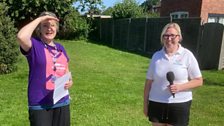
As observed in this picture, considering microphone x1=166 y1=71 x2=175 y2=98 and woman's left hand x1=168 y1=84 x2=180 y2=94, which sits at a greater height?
microphone x1=166 y1=71 x2=175 y2=98

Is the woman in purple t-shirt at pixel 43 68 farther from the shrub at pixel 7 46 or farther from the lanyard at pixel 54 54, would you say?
the shrub at pixel 7 46

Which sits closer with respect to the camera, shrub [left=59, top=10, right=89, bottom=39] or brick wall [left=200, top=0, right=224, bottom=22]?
brick wall [left=200, top=0, right=224, bottom=22]

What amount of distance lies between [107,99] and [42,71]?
5274 millimetres

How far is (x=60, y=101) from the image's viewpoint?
14.6ft

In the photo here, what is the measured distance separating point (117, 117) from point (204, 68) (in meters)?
9.26

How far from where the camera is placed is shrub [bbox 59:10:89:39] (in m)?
31.8

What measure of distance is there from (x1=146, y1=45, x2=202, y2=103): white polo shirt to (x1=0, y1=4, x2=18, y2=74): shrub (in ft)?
29.3

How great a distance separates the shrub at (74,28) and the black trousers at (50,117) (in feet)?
89.4

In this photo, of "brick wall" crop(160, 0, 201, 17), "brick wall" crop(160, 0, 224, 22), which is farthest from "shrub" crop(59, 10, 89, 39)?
"brick wall" crop(160, 0, 224, 22)

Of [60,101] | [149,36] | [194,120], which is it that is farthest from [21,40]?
[149,36]

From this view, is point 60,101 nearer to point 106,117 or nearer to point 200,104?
point 106,117

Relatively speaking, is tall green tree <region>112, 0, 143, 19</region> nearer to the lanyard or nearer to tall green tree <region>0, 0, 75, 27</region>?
tall green tree <region>0, 0, 75, 27</region>

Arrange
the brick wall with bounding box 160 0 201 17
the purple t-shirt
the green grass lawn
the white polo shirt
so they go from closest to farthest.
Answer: the purple t-shirt → the white polo shirt → the green grass lawn → the brick wall with bounding box 160 0 201 17

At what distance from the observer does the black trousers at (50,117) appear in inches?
171
